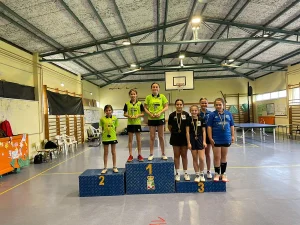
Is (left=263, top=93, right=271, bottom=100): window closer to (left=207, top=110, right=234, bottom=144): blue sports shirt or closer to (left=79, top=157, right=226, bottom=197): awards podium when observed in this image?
(left=207, top=110, right=234, bottom=144): blue sports shirt

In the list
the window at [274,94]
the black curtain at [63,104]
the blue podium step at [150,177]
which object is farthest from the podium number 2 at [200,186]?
the window at [274,94]

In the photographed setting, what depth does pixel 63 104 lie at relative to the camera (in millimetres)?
9656

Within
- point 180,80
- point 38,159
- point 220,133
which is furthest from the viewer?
point 180,80

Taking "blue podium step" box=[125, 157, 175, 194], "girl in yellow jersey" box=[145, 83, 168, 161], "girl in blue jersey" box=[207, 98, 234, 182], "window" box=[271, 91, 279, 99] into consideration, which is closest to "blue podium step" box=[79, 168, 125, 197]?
"blue podium step" box=[125, 157, 175, 194]

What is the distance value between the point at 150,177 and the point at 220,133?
1469 mm

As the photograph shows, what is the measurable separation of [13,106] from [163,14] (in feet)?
18.5

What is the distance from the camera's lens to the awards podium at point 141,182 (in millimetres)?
3961

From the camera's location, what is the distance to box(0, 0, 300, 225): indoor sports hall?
3426 millimetres

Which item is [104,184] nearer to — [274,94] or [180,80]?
[180,80]

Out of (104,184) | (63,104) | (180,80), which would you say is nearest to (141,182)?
(104,184)

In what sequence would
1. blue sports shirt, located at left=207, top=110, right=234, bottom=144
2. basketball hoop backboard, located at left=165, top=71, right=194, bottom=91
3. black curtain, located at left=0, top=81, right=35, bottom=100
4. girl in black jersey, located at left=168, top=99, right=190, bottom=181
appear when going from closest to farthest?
blue sports shirt, located at left=207, top=110, right=234, bottom=144 < girl in black jersey, located at left=168, top=99, right=190, bottom=181 < black curtain, located at left=0, top=81, right=35, bottom=100 < basketball hoop backboard, located at left=165, top=71, right=194, bottom=91

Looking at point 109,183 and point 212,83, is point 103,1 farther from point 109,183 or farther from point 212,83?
point 212,83

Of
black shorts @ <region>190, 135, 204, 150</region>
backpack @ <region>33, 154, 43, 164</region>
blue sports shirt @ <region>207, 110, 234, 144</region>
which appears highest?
blue sports shirt @ <region>207, 110, 234, 144</region>

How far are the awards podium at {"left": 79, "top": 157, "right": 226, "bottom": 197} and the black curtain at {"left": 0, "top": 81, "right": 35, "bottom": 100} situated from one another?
12.7 feet
